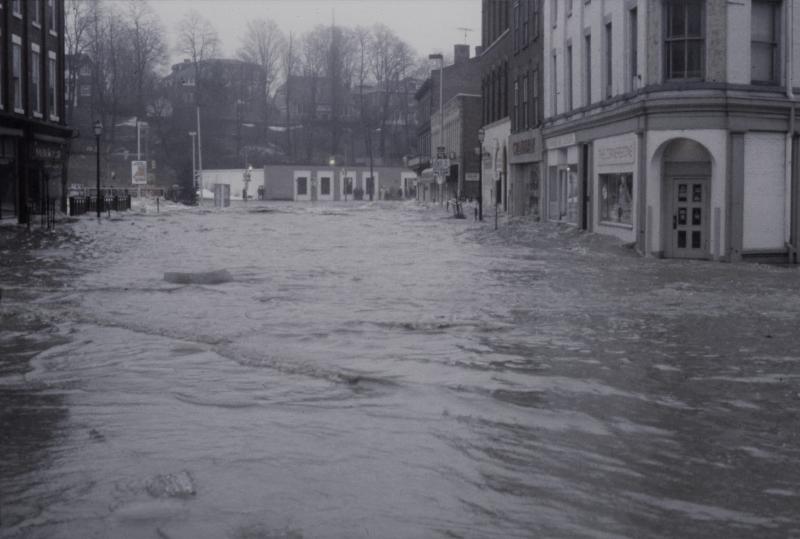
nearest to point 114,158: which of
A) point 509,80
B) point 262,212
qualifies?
point 262,212

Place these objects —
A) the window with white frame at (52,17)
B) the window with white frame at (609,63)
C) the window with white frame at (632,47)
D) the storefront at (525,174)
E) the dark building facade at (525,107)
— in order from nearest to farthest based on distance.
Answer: the window with white frame at (632,47)
the window with white frame at (609,63)
the dark building facade at (525,107)
the storefront at (525,174)
the window with white frame at (52,17)

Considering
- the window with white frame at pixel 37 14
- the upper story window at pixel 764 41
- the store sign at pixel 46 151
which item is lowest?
the store sign at pixel 46 151

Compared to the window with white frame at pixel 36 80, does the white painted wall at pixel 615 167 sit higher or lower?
lower

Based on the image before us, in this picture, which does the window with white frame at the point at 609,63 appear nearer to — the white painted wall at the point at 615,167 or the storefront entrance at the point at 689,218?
→ the white painted wall at the point at 615,167

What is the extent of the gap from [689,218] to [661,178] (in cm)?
131

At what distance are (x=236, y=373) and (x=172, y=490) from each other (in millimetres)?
3803

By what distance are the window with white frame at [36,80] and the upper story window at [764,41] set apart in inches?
1141

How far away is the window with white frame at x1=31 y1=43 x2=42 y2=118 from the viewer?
142 ft

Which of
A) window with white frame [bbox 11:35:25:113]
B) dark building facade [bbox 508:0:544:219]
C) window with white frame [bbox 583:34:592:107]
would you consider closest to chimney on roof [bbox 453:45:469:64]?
dark building facade [bbox 508:0:544:219]

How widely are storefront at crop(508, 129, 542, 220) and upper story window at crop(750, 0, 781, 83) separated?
52.4 ft

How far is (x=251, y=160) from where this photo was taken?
123938 mm

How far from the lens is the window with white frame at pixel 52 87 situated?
45344mm

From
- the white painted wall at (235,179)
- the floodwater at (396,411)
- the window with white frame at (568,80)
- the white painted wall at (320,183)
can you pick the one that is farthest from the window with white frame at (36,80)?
the white painted wall at (320,183)

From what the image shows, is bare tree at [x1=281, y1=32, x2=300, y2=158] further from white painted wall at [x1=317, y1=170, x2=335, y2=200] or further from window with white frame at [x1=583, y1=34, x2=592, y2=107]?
window with white frame at [x1=583, y1=34, x2=592, y2=107]
